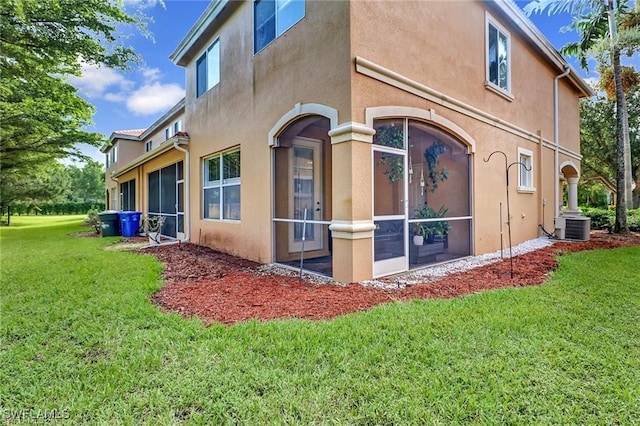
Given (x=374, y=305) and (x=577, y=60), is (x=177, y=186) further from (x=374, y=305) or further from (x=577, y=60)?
(x=577, y=60)

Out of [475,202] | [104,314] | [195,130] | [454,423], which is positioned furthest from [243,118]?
[454,423]

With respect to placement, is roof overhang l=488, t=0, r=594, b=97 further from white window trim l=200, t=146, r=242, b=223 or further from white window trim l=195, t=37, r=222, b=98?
white window trim l=200, t=146, r=242, b=223

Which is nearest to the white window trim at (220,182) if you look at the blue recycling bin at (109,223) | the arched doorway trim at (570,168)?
the blue recycling bin at (109,223)

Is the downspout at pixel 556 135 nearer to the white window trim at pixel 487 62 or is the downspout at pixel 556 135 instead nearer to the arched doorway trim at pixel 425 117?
the white window trim at pixel 487 62

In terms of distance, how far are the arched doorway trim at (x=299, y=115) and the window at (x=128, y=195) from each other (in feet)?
44.4

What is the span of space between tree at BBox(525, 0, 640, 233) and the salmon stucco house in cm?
237

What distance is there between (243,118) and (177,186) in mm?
5165

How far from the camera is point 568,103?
528 inches

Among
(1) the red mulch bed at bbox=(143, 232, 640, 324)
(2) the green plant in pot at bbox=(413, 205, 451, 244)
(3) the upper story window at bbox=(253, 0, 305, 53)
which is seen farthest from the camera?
(2) the green plant in pot at bbox=(413, 205, 451, 244)

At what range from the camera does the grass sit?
2.16m

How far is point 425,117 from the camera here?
648cm

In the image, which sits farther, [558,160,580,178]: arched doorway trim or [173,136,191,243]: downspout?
[558,160,580,178]: arched doorway trim

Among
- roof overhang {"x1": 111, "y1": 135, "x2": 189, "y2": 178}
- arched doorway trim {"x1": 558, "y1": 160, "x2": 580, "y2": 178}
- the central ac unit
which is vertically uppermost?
roof overhang {"x1": 111, "y1": 135, "x2": 189, "y2": 178}

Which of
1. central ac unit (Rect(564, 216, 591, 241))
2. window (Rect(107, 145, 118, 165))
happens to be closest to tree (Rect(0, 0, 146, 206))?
window (Rect(107, 145, 118, 165))
